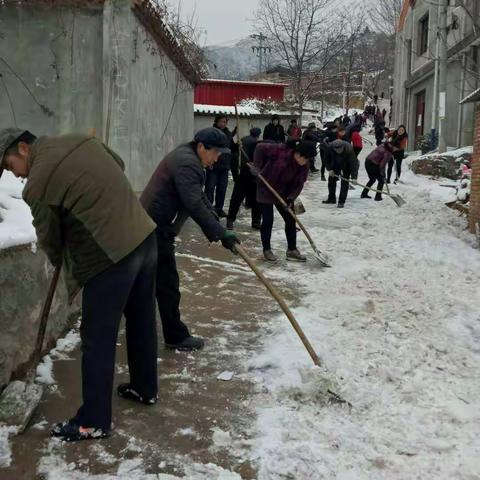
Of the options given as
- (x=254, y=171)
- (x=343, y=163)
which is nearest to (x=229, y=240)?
(x=254, y=171)

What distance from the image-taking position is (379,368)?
396cm

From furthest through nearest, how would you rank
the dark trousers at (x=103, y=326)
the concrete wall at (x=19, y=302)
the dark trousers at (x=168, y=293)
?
the dark trousers at (x=168, y=293), the concrete wall at (x=19, y=302), the dark trousers at (x=103, y=326)

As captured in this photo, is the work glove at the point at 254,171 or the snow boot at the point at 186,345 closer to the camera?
the snow boot at the point at 186,345

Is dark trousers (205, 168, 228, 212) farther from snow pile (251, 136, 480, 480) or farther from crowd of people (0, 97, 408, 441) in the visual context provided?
crowd of people (0, 97, 408, 441)

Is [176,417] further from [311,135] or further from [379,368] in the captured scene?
[311,135]

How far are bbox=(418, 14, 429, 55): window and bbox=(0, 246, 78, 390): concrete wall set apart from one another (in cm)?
2448

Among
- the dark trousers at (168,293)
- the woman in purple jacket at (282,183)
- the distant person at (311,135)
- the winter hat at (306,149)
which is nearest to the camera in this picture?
the dark trousers at (168,293)

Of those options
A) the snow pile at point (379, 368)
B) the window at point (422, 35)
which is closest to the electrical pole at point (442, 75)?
the window at point (422, 35)

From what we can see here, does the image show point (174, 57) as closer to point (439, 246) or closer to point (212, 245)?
point (212, 245)

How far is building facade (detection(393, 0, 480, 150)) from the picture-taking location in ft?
61.0

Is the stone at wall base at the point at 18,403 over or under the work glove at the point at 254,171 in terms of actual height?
under

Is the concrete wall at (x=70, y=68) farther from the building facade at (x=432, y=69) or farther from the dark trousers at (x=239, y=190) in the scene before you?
the building facade at (x=432, y=69)

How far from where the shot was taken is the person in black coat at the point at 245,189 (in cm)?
888

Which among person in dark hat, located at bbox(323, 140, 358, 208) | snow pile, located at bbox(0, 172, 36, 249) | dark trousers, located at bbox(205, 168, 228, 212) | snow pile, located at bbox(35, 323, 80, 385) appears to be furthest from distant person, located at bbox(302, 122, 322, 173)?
snow pile, located at bbox(35, 323, 80, 385)
